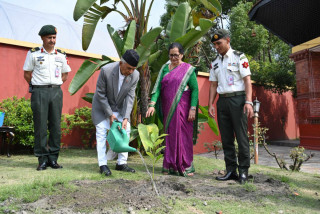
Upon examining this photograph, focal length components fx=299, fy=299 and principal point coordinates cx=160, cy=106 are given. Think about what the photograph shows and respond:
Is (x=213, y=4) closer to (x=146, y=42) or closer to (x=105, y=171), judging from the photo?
(x=146, y=42)

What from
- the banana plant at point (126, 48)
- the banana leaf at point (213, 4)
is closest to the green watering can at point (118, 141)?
the banana plant at point (126, 48)

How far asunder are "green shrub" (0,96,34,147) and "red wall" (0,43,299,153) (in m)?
0.41

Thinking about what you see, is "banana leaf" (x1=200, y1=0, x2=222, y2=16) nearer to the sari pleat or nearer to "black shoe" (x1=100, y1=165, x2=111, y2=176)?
the sari pleat

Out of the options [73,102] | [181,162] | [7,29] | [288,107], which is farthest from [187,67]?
[288,107]

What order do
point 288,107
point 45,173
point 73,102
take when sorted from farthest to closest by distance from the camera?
point 288,107, point 73,102, point 45,173

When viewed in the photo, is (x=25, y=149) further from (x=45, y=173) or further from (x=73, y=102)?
(x=45, y=173)

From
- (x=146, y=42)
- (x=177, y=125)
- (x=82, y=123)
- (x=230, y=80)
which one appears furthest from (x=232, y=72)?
(x=82, y=123)

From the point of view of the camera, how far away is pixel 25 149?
5605mm

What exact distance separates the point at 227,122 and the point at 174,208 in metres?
1.56

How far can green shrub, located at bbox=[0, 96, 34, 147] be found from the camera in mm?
5097

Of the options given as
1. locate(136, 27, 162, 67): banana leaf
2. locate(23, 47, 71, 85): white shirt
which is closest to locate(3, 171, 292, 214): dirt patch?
locate(23, 47, 71, 85): white shirt

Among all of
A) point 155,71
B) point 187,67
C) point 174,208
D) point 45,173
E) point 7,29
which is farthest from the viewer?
point 7,29

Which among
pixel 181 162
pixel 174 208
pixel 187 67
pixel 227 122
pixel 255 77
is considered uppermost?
pixel 255 77

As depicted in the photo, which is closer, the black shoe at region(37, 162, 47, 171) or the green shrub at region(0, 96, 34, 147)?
the black shoe at region(37, 162, 47, 171)
